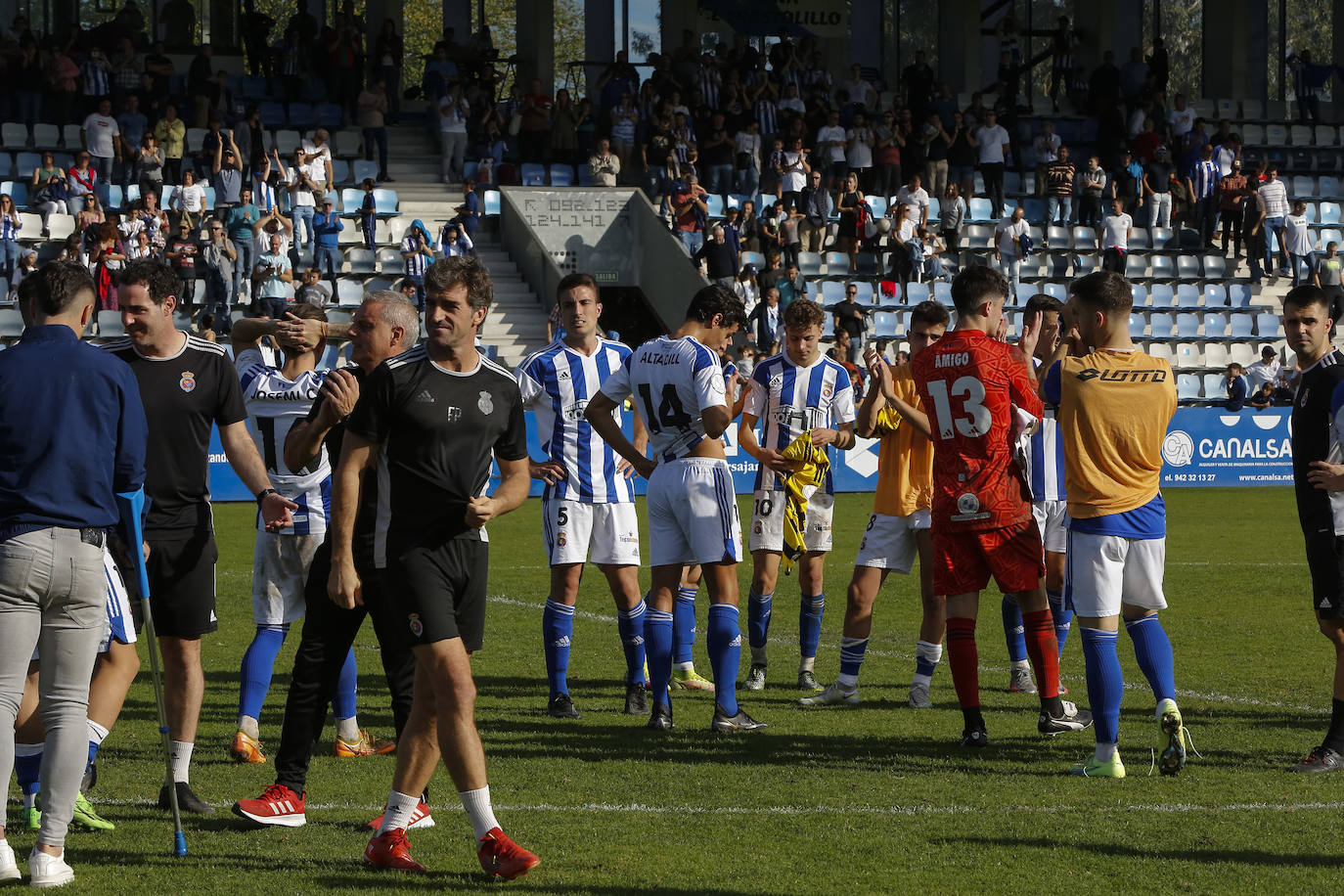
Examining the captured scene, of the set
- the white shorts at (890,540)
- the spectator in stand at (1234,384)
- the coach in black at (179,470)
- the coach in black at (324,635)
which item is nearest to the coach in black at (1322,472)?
the white shorts at (890,540)

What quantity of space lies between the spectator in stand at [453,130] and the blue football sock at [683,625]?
Answer: 841 inches

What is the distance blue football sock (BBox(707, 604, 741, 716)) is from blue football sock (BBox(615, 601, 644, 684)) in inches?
27.7

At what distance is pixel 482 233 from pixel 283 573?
2311 centimetres

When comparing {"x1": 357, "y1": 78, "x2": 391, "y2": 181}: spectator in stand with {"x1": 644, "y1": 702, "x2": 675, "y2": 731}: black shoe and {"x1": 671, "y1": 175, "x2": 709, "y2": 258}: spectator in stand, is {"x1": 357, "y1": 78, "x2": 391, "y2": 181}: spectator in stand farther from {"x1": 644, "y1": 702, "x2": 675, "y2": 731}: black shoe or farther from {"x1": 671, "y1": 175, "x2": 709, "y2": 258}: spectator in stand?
{"x1": 644, "y1": 702, "x2": 675, "y2": 731}: black shoe

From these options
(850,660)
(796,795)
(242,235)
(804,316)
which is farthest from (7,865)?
(242,235)

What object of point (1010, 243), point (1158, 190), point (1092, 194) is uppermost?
point (1158, 190)

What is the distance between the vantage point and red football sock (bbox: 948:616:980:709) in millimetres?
7379

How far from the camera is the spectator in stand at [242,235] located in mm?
24391

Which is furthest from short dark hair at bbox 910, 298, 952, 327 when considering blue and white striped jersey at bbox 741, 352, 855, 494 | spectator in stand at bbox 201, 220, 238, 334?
spectator in stand at bbox 201, 220, 238, 334

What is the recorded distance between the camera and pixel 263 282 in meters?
24.1

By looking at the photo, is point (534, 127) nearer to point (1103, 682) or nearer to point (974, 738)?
point (974, 738)

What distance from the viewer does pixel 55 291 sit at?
5293 mm

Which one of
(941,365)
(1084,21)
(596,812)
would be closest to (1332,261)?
(1084,21)

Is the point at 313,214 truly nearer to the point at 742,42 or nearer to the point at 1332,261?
the point at 742,42
